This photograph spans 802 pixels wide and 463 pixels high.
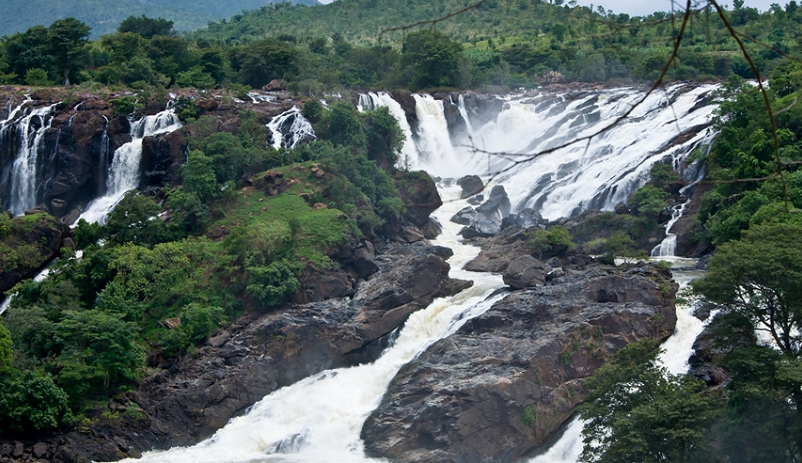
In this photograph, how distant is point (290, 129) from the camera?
35844mm

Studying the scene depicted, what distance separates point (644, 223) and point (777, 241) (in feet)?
40.1

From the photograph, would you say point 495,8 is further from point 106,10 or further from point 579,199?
point 106,10

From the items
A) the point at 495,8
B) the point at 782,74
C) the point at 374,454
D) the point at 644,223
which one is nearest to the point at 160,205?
the point at 374,454

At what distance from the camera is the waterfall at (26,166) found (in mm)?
33844

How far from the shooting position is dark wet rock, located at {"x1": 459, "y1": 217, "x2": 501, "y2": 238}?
3319 cm

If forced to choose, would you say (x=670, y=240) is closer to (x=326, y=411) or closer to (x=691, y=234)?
(x=691, y=234)

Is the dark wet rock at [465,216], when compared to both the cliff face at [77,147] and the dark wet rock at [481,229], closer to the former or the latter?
the dark wet rock at [481,229]

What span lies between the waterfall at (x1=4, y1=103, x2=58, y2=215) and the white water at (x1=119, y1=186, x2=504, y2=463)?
17.3 meters

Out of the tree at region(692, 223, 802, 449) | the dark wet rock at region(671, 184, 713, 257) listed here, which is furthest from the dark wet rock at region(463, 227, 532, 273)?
the tree at region(692, 223, 802, 449)

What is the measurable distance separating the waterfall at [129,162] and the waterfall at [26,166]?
2.69 m

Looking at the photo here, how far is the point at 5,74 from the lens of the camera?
40531 millimetres

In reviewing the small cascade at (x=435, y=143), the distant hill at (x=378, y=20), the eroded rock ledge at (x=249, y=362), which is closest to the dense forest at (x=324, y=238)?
the eroded rock ledge at (x=249, y=362)

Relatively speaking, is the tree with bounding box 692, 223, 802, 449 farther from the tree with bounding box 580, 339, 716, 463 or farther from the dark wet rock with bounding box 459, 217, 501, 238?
the dark wet rock with bounding box 459, 217, 501, 238

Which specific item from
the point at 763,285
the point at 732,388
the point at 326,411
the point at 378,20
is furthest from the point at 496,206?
the point at 378,20
